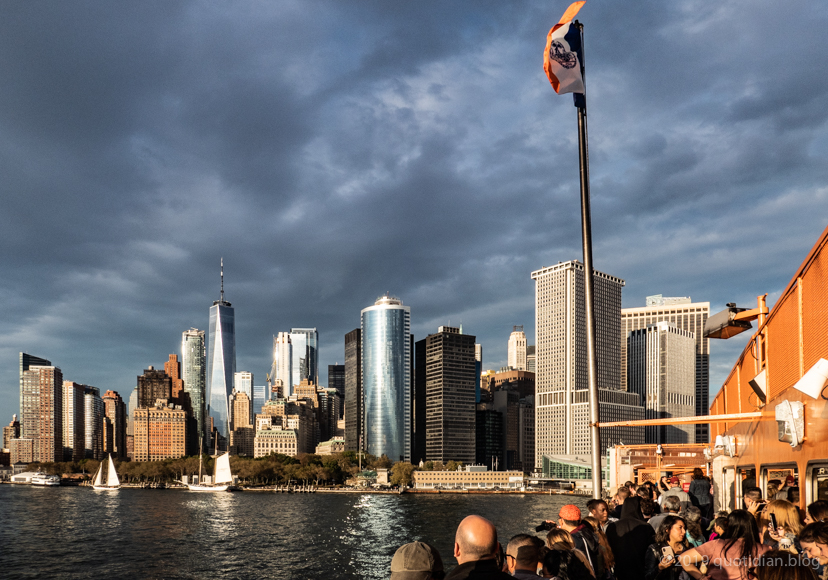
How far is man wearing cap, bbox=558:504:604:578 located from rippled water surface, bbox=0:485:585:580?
131 feet

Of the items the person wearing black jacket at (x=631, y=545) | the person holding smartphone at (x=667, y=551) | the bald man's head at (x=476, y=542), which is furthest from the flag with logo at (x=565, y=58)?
the bald man's head at (x=476, y=542)

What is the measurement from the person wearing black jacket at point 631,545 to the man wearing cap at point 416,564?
182 inches

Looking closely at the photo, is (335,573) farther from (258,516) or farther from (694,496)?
(258,516)

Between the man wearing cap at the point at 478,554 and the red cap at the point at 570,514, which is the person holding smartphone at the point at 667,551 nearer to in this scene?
the red cap at the point at 570,514

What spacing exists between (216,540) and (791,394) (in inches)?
2541

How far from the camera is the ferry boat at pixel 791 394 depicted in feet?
35.7

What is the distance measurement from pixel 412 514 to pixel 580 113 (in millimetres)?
98270

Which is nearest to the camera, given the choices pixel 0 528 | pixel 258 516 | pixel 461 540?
pixel 461 540

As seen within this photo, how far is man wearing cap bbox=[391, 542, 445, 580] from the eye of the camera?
5477 mm

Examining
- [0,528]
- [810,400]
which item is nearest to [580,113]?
[810,400]

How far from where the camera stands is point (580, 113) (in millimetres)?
12594

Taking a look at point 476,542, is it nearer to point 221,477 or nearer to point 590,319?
point 590,319

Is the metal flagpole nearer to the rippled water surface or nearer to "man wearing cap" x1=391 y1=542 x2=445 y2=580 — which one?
"man wearing cap" x1=391 y1=542 x2=445 y2=580

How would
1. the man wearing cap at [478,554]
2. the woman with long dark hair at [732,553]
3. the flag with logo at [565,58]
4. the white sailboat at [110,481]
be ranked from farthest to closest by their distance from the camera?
the white sailboat at [110,481] → the flag with logo at [565,58] → the woman with long dark hair at [732,553] → the man wearing cap at [478,554]
